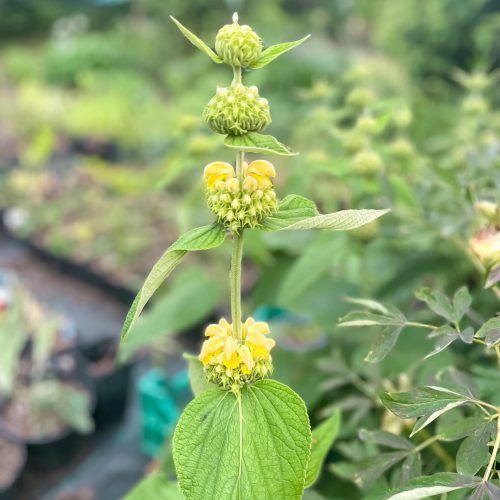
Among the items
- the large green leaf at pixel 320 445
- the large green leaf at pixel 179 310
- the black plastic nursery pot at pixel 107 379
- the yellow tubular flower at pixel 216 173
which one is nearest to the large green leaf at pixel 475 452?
the large green leaf at pixel 320 445

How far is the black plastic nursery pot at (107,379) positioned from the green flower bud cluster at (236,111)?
141 cm

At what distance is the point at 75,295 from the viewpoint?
250 centimetres

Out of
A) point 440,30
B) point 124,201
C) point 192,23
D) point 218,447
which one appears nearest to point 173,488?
point 218,447

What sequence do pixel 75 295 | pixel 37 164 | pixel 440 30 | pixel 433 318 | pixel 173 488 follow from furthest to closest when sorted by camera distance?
pixel 37 164
pixel 440 30
pixel 75 295
pixel 433 318
pixel 173 488

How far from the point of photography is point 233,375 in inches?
16.8

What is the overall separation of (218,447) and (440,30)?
2668mm

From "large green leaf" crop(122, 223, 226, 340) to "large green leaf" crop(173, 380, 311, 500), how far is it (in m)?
0.07

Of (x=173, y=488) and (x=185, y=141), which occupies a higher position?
(x=185, y=141)

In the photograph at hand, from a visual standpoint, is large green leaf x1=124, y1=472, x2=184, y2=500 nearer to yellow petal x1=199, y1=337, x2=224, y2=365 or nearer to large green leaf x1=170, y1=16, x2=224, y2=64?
yellow petal x1=199, y1=337, x2=224, y2=365

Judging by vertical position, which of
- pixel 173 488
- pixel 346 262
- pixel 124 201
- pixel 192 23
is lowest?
pixel 173 488

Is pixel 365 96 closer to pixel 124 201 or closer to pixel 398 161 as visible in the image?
pixel 398 161

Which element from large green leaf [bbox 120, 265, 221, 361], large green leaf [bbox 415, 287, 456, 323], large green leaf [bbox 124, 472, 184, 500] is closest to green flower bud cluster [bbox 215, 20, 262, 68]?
large green leaf [bbox 415, 287, 456, 323]

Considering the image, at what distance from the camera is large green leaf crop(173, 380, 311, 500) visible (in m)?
0.39

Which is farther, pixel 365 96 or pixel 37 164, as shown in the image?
pixel 37 164
